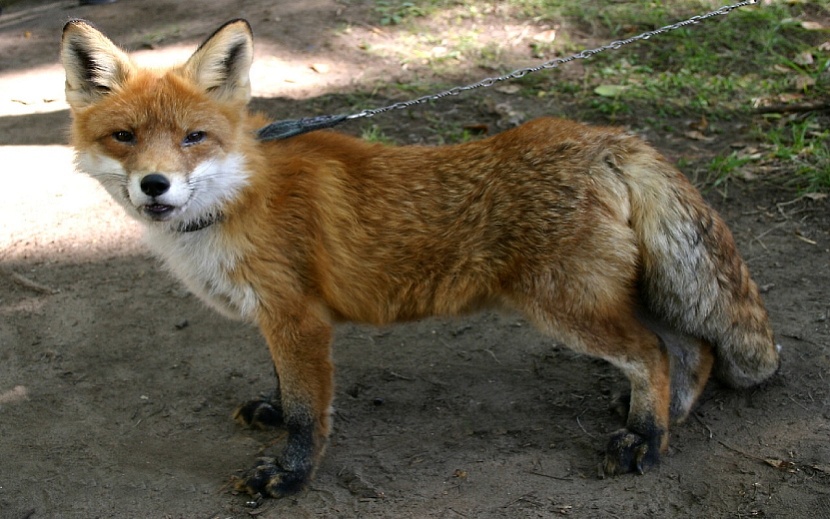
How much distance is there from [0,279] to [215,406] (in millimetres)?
2099

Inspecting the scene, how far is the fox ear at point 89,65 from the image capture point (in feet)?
12.1

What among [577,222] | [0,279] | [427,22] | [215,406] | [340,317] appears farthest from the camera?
[427,22]

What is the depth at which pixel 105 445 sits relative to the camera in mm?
4117

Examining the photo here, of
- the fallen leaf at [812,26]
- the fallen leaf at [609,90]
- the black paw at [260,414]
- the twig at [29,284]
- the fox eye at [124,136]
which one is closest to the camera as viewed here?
the fox eye at [124,136]

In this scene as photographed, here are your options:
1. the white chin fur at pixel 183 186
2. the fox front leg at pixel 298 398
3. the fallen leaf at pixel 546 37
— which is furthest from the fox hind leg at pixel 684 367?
the fallen leaf at pixel 546 37

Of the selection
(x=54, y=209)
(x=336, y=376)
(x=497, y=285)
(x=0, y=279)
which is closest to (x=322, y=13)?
(x=54, y=209)

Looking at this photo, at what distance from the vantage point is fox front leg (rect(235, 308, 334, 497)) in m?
3.73

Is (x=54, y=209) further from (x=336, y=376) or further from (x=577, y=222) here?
(x=577, y=222)

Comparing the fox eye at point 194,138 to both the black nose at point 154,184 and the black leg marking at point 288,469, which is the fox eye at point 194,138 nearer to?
the black nose at point 154,184

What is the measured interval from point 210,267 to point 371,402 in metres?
1.29

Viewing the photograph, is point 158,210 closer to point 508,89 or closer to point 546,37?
point 508,89

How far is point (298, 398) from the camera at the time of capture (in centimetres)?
376

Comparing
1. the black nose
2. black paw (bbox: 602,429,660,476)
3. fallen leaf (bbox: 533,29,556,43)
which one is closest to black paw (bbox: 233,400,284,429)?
the black nose

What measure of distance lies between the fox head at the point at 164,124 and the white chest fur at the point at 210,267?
7 centimetres
